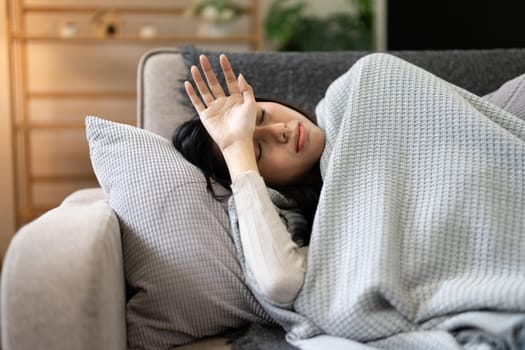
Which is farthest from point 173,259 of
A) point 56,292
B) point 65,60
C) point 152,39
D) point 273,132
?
point 65,60

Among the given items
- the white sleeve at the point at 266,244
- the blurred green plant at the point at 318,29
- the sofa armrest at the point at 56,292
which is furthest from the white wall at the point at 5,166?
the sofa armrest at the point at 56,292

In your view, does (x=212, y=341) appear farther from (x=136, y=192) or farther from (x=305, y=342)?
(x=136, y=192)

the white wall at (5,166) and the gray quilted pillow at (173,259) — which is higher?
the gray quilted pillow at (173,259)

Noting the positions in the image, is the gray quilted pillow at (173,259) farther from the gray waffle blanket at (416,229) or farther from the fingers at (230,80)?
the fingers at (230,80)

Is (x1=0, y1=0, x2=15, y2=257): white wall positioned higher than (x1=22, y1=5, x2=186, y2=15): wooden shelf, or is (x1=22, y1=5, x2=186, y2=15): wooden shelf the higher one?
(x1=22, y1=5, x2=186, y2=15): wooden shelf

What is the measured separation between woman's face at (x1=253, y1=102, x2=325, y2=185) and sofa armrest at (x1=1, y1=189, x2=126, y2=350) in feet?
1.54

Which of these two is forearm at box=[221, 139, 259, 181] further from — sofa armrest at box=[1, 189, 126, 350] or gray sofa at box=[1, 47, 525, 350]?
sofa armrest at box=[1, 189, 126, 350]

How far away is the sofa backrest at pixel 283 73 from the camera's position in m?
1.48

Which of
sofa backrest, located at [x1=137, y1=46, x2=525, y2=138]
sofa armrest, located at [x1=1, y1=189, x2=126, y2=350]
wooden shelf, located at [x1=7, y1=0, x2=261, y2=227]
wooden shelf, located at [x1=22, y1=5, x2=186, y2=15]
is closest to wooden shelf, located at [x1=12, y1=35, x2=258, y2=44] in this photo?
wooden shelf, located at [x1=7, y1=0, x2=261, y2=227]

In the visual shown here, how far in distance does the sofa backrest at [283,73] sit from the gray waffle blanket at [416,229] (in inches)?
15.0

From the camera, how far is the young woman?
98cm

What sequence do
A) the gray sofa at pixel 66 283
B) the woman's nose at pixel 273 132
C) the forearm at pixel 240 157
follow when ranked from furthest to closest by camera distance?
the woman's nose at pixel 273 132, the forearm at pixel 240 157, the gray sofa at pixel 66 283

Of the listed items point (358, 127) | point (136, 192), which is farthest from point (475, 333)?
point (136, 192)

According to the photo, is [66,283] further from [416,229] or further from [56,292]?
[416,229]
